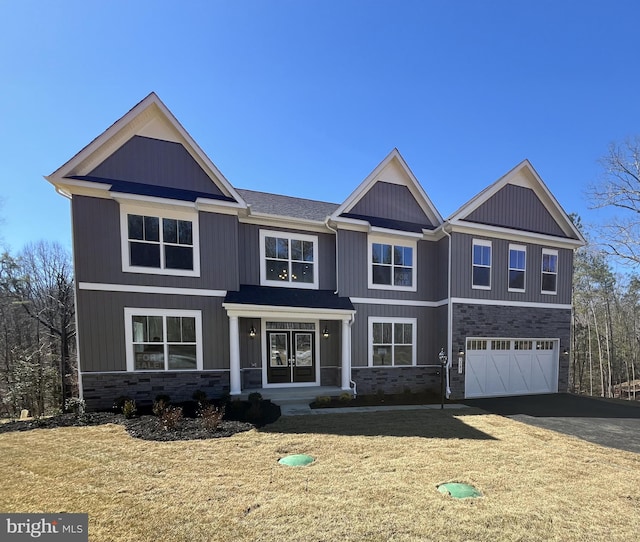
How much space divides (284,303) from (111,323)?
5020 millimetres

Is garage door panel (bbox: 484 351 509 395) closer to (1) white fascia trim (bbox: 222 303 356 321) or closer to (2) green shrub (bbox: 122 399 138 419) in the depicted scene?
(1) white fascia trim (bbox: 222 303 356 321)

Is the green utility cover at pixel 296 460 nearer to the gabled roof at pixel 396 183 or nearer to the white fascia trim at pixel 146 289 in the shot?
the white fascia trim at pixel 146 289

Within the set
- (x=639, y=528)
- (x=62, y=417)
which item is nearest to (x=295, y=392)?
(x=62, y=417)


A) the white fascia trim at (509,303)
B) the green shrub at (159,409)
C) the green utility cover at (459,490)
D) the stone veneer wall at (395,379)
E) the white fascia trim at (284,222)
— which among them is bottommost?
the stone veneer wall at (395,379)

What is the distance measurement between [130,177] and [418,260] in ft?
34.2

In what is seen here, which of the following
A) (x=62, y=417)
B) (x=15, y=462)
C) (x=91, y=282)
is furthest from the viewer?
(x=91, y=282)

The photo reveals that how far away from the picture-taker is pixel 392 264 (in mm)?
11789

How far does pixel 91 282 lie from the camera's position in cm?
862

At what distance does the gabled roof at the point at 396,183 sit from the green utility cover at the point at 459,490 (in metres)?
8.43

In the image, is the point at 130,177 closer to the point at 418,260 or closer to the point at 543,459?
the point at 418,260

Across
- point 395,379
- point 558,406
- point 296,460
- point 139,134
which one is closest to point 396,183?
point 395,379

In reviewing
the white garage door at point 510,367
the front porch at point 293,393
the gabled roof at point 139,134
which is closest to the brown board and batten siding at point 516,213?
the white garage door at point 510,367

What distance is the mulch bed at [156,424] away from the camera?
648 centimetres

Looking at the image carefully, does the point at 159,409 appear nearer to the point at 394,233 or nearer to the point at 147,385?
the point at 147,385
